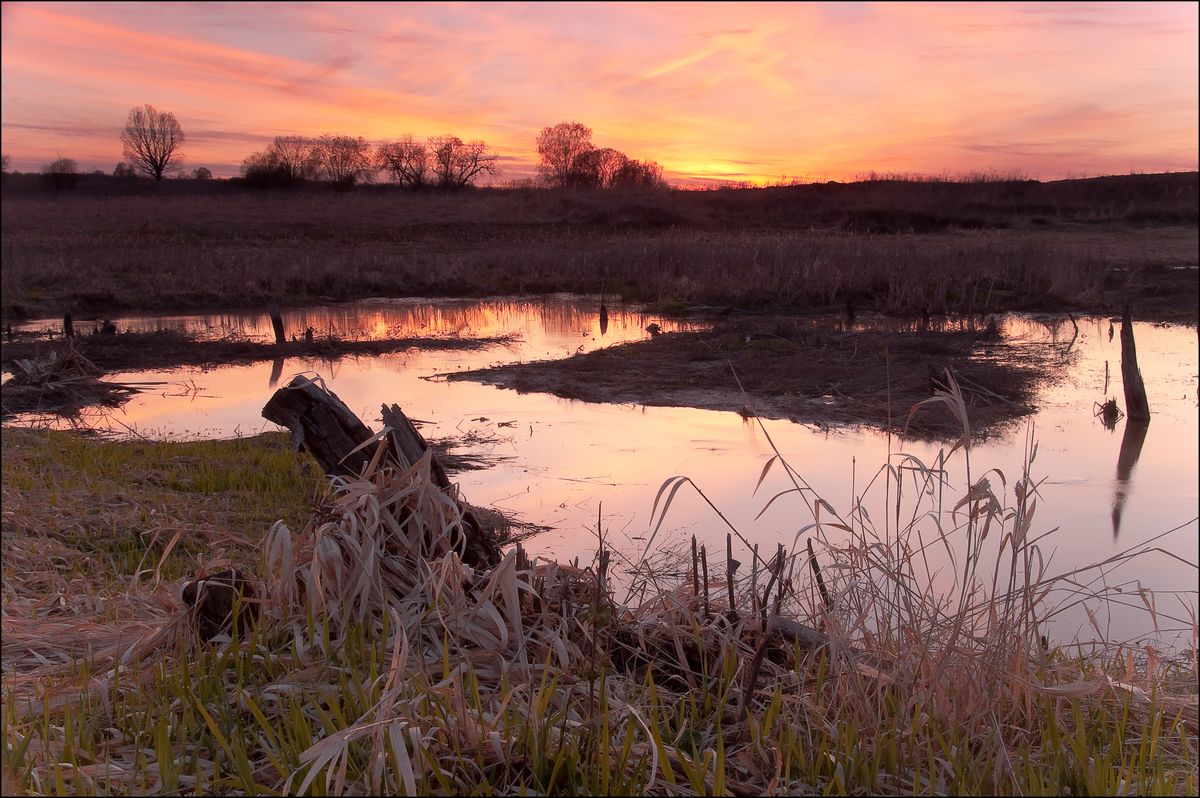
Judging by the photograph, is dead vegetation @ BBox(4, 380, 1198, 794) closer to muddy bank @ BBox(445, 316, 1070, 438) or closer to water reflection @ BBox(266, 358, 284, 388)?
muddy bank @ BBox(445, 316, 1070, 438)

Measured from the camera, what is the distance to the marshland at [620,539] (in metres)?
2.52

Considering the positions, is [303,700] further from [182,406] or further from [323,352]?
[323,352]

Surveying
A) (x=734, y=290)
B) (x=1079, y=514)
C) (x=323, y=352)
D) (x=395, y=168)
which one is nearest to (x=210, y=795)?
(x=1079, y=514)

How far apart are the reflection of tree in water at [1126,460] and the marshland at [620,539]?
50 mm

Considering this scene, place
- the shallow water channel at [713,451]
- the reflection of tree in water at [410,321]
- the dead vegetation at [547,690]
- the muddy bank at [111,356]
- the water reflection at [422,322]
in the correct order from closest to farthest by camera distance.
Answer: the dead vegetation at [547,690] < the shallow water channel at [713,451] < the muddy bank at [111,356] < the water reflection at [422,322] < the reflection of tree in water at [410,321]

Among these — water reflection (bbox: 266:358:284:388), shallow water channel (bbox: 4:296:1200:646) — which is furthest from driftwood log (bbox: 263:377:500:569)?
water reflection (bbox: 266:358:284:388)

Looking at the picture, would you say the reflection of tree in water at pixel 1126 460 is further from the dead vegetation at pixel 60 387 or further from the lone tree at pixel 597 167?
the lone tree at pixel 597 167

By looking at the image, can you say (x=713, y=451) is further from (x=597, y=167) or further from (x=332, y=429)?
(x=597, y=167)

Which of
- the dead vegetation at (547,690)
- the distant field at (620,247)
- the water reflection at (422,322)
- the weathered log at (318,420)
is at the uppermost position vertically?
the distant field at (620,247)

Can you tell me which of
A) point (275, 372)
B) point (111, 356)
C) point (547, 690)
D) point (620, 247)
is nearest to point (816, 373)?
point (275, 372)

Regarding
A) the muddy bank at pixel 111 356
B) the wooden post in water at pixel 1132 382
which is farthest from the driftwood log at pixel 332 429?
the wooden post in water at pixel 1132 382

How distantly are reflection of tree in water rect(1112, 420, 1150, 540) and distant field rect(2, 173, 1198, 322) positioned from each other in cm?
364

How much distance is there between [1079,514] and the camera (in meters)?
6.80

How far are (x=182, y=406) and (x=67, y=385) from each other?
1795 mm
